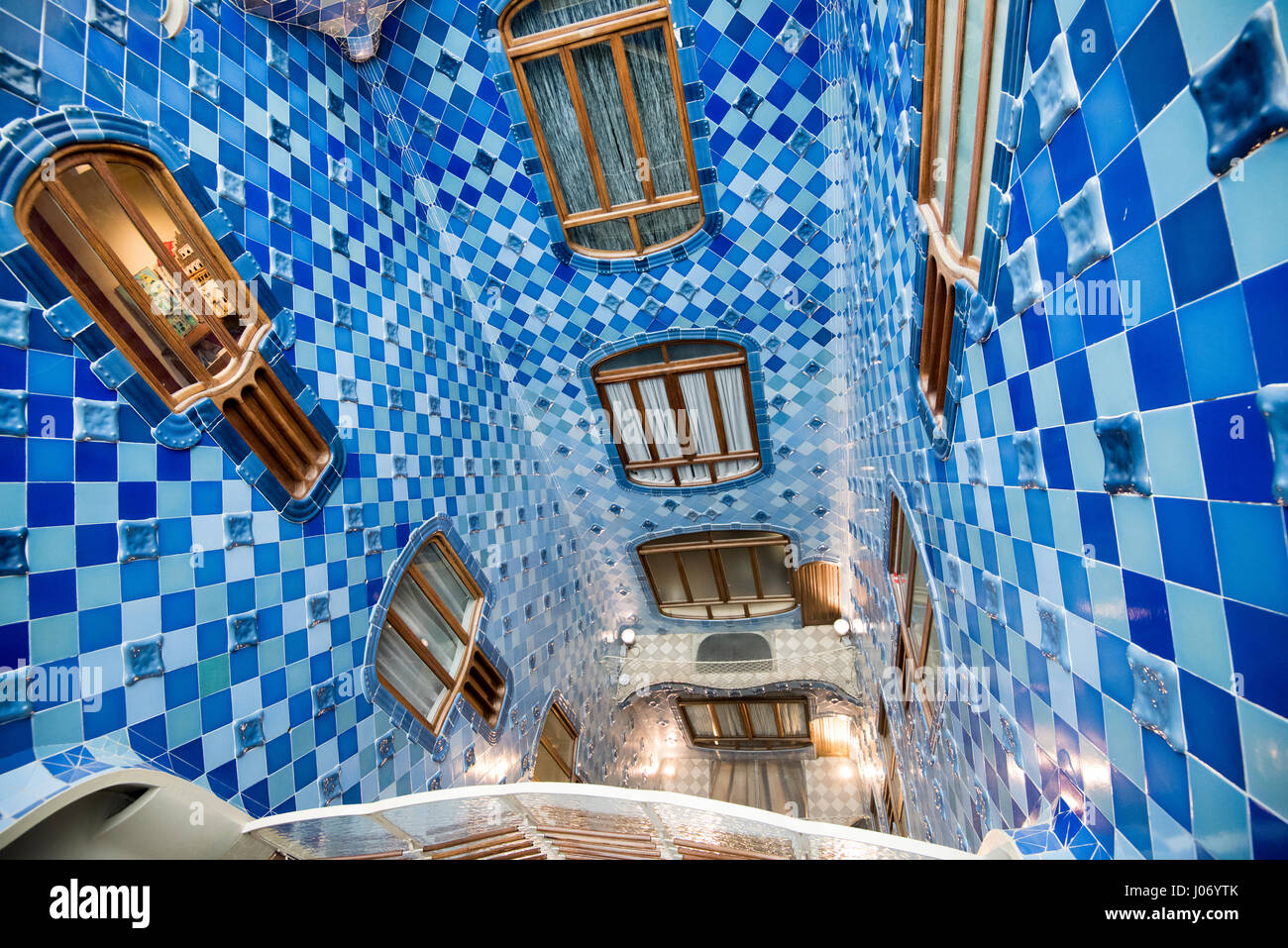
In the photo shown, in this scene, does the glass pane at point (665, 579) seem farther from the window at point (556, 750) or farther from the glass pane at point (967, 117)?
the glass pane at point (967, 117)

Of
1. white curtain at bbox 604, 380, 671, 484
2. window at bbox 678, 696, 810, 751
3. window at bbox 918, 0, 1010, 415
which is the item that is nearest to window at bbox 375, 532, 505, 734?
white curtain at bbox 604, 380, 671, 484

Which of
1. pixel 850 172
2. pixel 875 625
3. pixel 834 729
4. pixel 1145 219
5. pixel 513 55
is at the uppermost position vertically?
pixel 513 55

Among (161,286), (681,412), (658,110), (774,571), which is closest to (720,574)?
(774,571)

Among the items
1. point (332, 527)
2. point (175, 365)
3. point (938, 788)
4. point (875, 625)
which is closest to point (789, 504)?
point (875, 625)

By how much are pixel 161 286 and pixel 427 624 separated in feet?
8.82

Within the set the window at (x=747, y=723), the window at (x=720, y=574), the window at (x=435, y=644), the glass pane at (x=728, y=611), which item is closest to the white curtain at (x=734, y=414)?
the window at (x=720, y=574)

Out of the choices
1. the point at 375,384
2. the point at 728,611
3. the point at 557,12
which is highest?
the point at 557,12

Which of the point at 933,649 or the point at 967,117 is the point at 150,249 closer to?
the point at 967,117

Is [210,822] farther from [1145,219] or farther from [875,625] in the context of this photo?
[875,625]

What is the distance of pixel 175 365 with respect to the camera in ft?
8.88

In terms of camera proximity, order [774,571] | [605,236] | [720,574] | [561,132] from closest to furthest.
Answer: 1. [561,132]
2. [605,236]
3. [774,571]
4. [720,574]

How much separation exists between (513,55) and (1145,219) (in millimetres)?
4395

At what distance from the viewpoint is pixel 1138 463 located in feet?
3.86

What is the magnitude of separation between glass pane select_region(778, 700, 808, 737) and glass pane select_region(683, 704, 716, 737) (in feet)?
3.94
